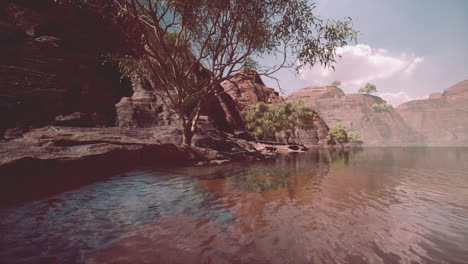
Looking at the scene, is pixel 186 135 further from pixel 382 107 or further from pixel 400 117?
pixel 400 117

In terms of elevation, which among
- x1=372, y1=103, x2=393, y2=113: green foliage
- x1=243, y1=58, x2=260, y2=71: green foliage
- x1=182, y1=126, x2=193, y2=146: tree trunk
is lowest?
x1=182, y1=126, x2=193, y2=146: tree trunk

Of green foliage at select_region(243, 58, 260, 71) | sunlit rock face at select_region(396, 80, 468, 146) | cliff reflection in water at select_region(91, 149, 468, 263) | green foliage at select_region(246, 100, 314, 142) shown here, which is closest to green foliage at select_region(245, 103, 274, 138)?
green foliage at select_region(246, 100, 314, 142)

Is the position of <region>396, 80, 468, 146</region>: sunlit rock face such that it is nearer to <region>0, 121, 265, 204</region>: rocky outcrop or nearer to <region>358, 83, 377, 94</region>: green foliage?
<region>358, 83, 377, 94</region>: green foliage

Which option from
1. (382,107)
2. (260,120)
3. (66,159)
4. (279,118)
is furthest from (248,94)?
(382,107)

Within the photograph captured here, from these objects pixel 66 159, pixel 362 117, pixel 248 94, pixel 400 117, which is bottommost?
pixel 66 159

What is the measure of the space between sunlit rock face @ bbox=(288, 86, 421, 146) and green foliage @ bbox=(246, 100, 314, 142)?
4427 inches

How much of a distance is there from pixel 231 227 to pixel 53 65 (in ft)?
49.3

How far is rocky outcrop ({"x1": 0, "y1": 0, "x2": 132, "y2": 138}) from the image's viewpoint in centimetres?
925

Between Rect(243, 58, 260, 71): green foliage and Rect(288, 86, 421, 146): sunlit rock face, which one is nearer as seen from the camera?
Rect(243, 58, 260, 71): green foliage

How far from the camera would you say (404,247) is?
2.84m

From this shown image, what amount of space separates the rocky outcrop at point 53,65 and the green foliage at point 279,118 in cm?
2517

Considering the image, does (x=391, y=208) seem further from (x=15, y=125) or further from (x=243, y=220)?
(x=15, y=125)

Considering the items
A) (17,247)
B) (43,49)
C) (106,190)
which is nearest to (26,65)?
(43,49)

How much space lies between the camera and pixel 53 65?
37.5 ft
